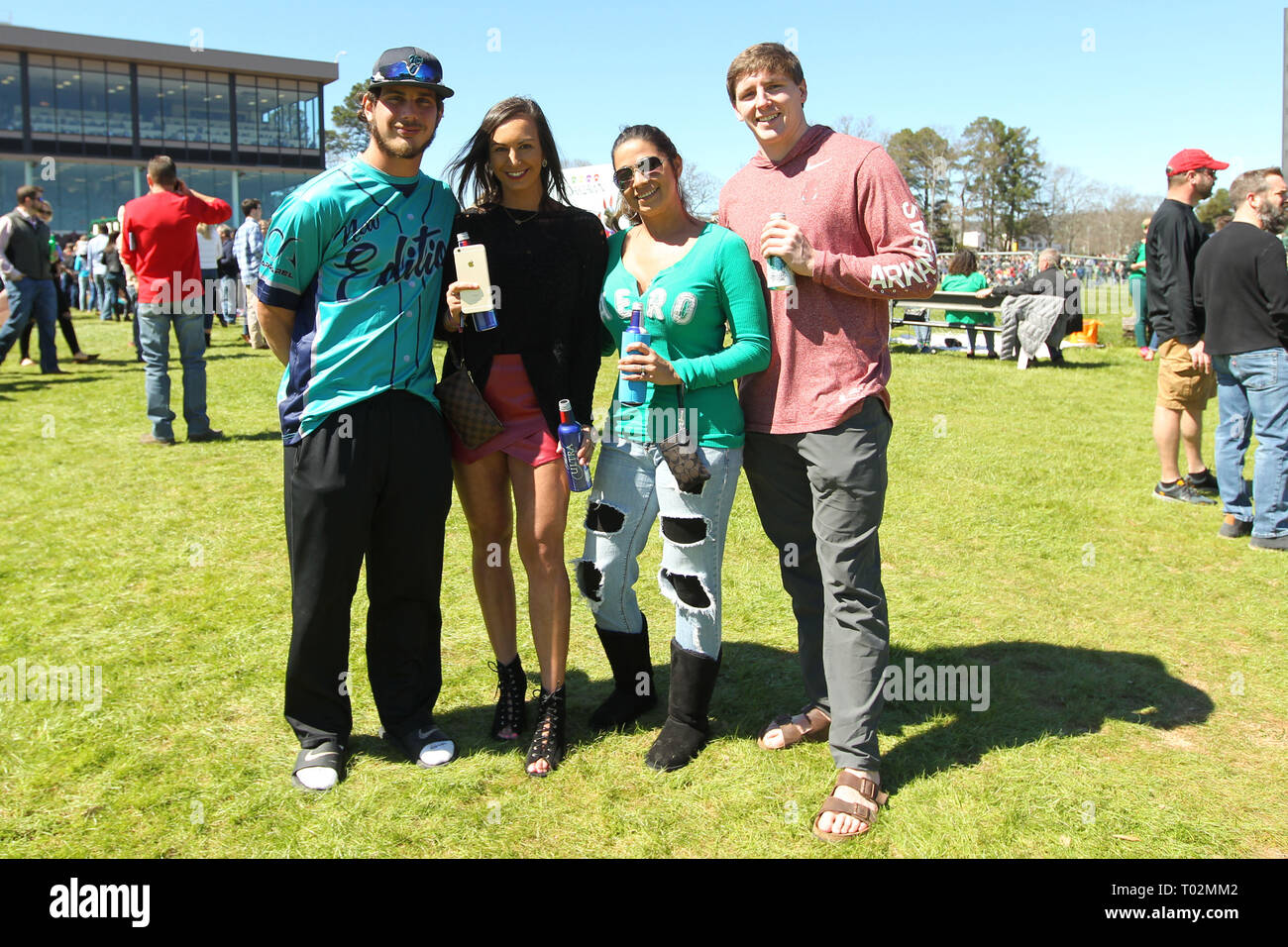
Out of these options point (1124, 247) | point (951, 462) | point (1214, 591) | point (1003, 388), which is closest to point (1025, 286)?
point (1003, 388)

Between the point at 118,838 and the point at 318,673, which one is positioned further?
the point at 318,673

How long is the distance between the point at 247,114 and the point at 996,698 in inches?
2389

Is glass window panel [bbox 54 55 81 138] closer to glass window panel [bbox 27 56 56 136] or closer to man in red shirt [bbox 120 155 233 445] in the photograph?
glass window panel [bbox 27 56 56 136]

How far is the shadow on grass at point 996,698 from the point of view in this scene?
11.9 ft

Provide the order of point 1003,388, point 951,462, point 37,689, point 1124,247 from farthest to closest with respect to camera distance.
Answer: point 1124,247 → point 1003,388 → point 951,462 → point 37,689

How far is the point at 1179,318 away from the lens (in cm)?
677

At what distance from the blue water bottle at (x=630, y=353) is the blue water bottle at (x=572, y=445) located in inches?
6.9

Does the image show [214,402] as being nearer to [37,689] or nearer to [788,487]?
[37,689]

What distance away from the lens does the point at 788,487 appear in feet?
10.9

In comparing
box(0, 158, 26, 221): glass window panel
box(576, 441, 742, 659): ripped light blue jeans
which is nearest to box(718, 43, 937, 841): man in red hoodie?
box(576, 441, 742, 659): ripped light blue jeans

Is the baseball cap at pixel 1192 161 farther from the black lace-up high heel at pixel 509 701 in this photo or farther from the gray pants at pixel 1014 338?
the gray pants at pixel 1014 338

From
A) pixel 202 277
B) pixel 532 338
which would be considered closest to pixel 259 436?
pixel 202 277
